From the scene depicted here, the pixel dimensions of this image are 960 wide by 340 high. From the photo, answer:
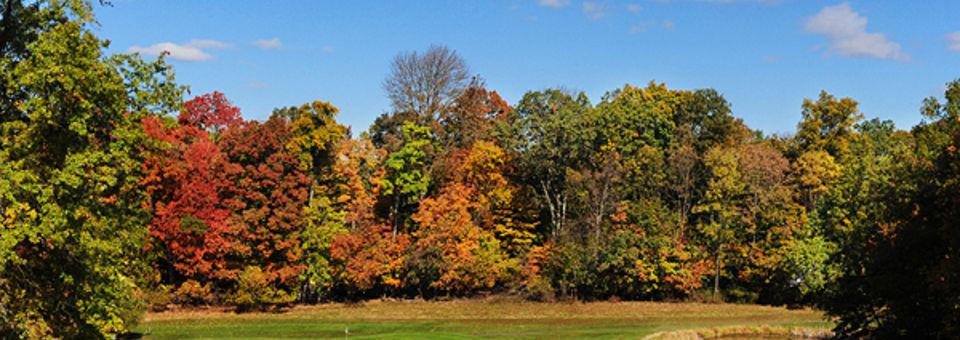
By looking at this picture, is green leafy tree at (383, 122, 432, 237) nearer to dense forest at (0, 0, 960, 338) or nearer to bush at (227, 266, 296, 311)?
dense forest at (0, 0, 960, 338)

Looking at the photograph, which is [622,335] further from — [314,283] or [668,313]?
[314,283]

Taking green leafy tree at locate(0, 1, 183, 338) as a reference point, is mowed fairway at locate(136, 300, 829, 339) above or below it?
below

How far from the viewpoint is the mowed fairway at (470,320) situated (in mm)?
43062

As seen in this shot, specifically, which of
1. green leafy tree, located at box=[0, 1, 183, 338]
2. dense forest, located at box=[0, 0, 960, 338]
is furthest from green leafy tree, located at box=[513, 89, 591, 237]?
green leafy tree, located at box=[0, 1, 183, 338]

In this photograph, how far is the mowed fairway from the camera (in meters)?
43.1

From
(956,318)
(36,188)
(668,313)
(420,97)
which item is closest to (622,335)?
(668,313)

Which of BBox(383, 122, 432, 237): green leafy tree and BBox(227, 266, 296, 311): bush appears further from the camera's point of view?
BBox(383, 122, 432, 237): green leafy tree

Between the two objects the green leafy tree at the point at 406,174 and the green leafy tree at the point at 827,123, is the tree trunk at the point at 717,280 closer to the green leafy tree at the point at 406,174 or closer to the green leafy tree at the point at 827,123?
the green leafy tree at the point at 827,123

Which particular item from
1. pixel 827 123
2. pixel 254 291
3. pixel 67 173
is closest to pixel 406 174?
pixel 254 291

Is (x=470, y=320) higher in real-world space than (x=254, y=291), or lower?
lower

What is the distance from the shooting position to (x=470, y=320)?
51.1m

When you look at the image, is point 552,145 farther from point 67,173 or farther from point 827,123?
point 67,173

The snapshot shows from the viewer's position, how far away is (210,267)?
55.7m

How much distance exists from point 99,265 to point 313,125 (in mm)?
42708
